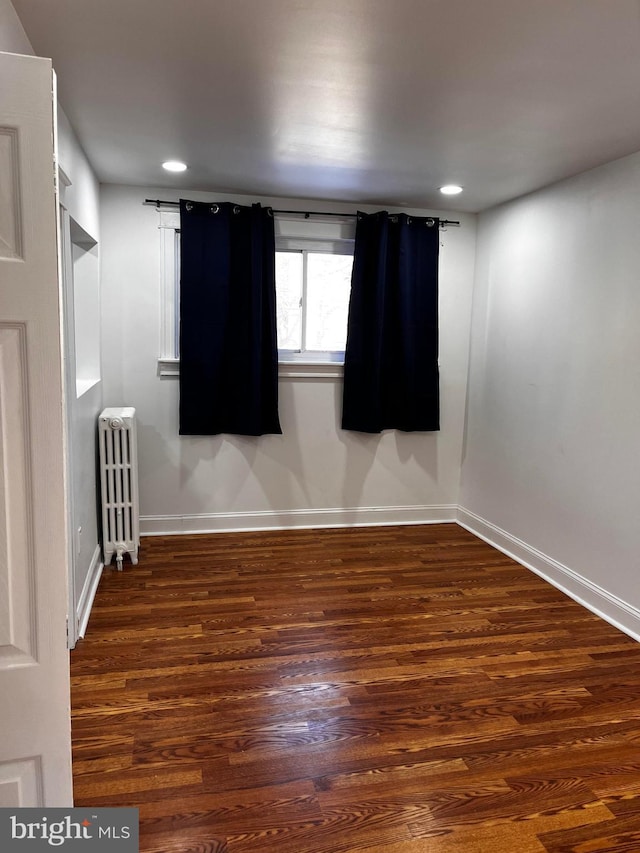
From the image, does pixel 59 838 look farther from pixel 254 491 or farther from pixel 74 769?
pixel 254 491

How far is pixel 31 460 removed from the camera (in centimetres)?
113

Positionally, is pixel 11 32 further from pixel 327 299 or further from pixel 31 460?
pixel 327 299

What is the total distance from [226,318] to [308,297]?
67 centimetres

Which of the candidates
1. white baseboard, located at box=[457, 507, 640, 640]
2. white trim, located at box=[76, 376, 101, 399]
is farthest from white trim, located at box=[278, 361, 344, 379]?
white baseboard, located at box=[457, 507, 640, 640]

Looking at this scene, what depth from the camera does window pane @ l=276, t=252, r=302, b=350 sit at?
4.15 metres

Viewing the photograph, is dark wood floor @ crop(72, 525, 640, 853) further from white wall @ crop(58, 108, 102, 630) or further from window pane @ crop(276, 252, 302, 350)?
window pane @ crop(276, 252, 302, 350)

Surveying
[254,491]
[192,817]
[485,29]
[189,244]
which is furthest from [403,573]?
[485,29]

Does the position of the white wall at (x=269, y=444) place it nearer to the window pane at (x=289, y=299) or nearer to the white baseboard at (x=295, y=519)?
the white baseboard at (x=295, y=519)

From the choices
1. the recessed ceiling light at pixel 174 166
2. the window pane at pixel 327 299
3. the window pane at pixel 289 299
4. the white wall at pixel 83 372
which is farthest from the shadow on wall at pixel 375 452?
the recessed ceiling light at pixel 174 166

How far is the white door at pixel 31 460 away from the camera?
1.04 metres

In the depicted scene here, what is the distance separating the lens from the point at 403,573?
361 centimetres

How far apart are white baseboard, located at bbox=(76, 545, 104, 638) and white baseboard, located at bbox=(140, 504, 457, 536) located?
0.61 meters

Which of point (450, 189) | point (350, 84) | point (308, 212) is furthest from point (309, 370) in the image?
point (350, 84)

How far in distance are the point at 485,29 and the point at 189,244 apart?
8.11 ft
